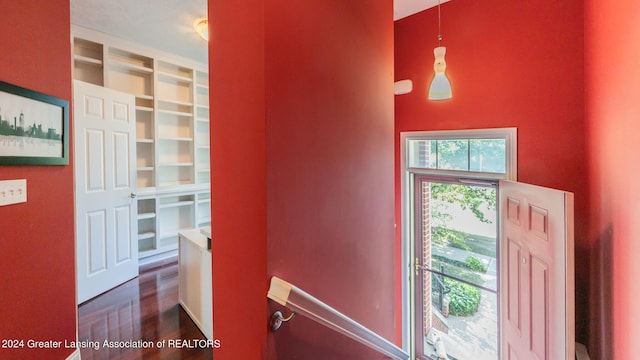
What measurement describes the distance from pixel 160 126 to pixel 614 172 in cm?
484

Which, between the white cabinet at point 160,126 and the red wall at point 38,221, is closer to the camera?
the red wall at point 38,221

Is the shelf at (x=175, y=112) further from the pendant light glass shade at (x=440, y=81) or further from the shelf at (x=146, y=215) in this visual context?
the pendant light glass shade at (x=440, y=81)

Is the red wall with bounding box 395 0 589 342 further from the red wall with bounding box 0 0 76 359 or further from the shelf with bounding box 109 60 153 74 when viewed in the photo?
the shelf with bounding box 109 60 153 74

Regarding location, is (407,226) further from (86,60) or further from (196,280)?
(86,60)

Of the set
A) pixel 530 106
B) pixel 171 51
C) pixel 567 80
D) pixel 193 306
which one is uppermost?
pixel 171 51

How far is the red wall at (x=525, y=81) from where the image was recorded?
1.87 m

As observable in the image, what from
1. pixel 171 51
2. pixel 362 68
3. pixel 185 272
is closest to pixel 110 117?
A: pixel 171 51

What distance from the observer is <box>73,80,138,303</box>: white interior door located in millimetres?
2822

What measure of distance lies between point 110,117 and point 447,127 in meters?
3.63

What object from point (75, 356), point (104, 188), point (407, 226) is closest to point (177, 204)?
point (104, 188)

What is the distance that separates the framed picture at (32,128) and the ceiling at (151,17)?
1.43 m

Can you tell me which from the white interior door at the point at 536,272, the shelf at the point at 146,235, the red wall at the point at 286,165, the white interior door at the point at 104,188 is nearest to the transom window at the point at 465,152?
the white interior door at the point at 536,272

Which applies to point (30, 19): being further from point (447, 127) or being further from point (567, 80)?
point (567, 80)

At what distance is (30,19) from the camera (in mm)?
1596
